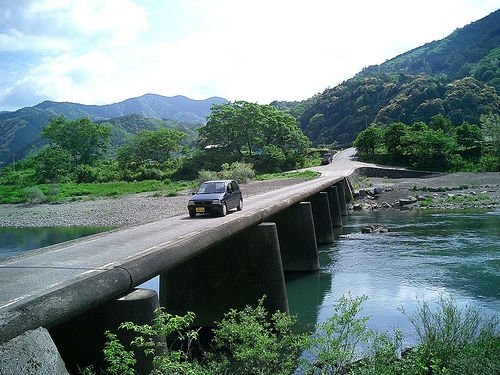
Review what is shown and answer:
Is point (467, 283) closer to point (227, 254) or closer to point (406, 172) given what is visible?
point (227, 254)

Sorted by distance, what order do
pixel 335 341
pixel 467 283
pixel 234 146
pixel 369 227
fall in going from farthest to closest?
1. pixel 234 146
2. pixel 369 227
3. pixel 467 283
4. pixel 335 341

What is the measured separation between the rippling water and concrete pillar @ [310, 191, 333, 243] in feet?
2.77

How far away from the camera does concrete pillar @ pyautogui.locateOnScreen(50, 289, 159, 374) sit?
274 inches

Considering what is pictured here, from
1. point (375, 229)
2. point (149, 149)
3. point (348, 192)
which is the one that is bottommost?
point (375, 229)

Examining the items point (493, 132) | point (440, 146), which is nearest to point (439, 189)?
point (440, 146)

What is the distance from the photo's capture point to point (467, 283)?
682 inches

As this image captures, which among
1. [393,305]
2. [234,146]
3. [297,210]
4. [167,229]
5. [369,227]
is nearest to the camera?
[167,229]

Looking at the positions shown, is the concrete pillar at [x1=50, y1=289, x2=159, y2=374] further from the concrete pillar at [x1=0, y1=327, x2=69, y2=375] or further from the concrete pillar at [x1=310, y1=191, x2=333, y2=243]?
the concrete pillar at [x1=310, y1=191, x2=333, y2=243]

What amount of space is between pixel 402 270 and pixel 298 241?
4.68 metres

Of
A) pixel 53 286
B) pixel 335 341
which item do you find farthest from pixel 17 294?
pixel 335 341

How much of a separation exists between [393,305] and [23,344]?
12.9m

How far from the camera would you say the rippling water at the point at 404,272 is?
15.5m

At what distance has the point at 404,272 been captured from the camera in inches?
768

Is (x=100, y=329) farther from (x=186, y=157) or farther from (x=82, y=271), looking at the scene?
(x=186, y=157)
